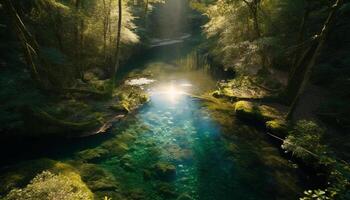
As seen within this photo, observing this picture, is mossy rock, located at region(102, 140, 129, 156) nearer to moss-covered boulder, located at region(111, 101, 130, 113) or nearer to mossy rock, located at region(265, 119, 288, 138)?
moss-covered boulder, located at region(111, 101, 130, 113)

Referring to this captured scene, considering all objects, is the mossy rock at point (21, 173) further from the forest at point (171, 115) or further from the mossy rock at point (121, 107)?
the mossy rock at point (121, 107)

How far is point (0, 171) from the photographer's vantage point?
531 inches

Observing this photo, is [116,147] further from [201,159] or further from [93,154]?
[201,159]

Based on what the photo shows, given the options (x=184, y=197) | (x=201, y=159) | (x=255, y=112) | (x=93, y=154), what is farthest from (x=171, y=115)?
(x=184, y=197)

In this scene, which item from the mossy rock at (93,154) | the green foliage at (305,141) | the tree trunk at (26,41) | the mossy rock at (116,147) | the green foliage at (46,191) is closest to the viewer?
the green foliage at (46,191)

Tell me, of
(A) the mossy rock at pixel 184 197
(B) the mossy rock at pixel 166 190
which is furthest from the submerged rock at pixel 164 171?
(A) the mossy rock at pixel 184 197

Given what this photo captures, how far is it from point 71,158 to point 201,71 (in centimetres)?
2384

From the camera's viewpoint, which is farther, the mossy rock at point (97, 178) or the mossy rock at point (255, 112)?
the mossy rock at point (255, 112)

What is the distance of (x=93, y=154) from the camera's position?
1616 cm

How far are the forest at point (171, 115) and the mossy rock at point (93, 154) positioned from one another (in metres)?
Result: 0.05

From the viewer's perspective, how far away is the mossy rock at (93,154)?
15.8 metres

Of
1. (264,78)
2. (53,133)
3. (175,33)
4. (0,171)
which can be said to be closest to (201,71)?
(264,78)

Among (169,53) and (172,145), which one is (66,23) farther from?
(169,53)

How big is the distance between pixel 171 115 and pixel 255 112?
6120mm
